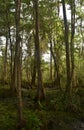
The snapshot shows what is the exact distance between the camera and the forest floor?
13125mm

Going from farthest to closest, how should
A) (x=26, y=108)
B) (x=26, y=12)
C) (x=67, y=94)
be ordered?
(x=26, y=12) → (x=67, y=94) → (x=26, y=108)

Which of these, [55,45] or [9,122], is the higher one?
[55,45]

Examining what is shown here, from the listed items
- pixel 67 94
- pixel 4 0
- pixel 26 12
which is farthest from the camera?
pixel 26 12

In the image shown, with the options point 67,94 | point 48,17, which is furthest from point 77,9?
point 67,94

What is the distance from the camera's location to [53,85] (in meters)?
26.0

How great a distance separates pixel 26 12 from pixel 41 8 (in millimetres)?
2739

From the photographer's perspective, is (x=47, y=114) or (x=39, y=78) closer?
(x=47, y=114)

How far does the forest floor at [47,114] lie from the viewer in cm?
1312

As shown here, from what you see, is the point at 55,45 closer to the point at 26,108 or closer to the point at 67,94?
the point at 67,94

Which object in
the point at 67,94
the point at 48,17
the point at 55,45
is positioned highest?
the point at 48,17

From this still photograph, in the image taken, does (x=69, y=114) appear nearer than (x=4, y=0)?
Yes

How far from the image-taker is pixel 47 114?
50.3 ft

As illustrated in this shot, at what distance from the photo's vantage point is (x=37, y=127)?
1308 centimetres

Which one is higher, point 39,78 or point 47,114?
point 39,78
